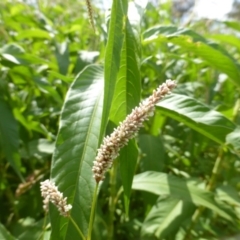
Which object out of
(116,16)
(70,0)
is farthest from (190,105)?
(70,0)

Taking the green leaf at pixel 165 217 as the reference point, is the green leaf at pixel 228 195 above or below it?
above

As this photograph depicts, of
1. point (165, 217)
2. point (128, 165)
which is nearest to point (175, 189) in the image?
point (165, 217)

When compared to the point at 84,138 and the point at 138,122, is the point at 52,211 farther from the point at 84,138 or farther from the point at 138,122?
the point at 138,122

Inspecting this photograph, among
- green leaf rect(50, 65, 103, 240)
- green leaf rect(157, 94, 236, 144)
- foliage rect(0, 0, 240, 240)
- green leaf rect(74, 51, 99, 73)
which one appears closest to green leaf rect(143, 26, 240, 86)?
foliage rect(0, 0, 240, 240)

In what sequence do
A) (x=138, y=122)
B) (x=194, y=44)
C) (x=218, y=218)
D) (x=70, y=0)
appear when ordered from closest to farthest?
(x=138, y=122)
(x=194, y=44)
(x=218, y=218)
(x=70, y=0)

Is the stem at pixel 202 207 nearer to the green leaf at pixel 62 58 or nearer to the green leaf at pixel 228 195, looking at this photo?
the green leaf at pixel 228 195

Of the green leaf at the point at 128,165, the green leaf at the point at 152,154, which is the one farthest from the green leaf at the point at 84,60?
the green leaf at the point at 128,165

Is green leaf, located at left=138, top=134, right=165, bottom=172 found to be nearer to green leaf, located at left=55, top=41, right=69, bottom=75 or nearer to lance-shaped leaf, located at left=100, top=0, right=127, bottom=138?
green leaf, located at left=55, top=41, right=69, bottom=75

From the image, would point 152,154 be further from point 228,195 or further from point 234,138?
point 234,138
